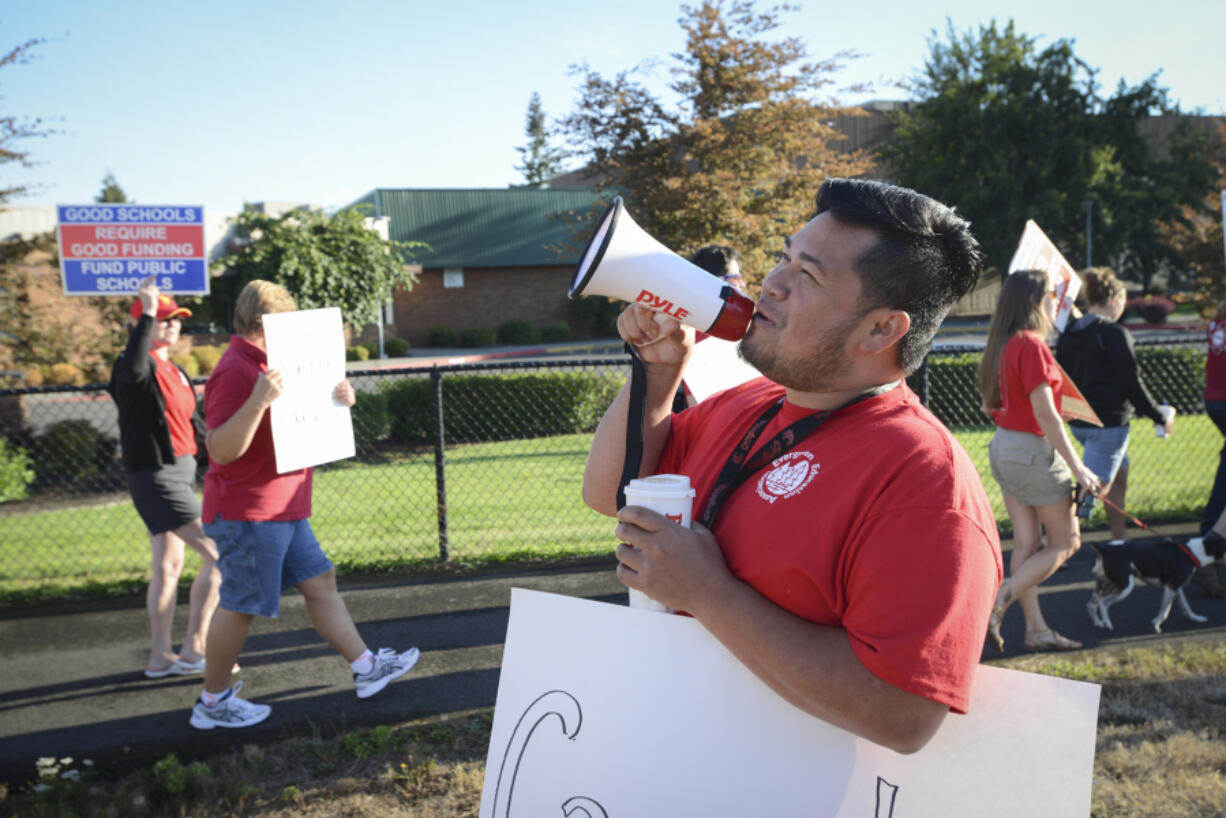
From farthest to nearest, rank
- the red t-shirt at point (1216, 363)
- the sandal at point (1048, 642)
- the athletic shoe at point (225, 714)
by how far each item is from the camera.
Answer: the red t-shirt at point (1216, 363) < the sandal at point (1048, 642) < the athletic shoe at point (225, 714)

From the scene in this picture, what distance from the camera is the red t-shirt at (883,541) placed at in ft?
3.92

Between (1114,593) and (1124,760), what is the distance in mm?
1846

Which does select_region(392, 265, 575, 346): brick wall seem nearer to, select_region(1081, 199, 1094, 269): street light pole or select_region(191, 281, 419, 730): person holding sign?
select_region(1081, 199, 1094, 269): street light pole

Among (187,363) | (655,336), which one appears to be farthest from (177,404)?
(187,363)

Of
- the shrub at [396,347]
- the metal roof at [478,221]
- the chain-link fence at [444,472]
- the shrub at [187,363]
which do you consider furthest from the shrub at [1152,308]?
the shrub at [187,363]

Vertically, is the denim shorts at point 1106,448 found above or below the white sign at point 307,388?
below

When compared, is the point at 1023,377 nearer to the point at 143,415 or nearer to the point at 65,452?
the point at 143,415

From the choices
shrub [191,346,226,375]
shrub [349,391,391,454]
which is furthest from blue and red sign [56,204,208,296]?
shrub [191,346,226,375]

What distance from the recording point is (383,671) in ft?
14.4

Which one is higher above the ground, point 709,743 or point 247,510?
point 709,743

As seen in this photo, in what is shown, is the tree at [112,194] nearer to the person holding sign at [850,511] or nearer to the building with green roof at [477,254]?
the building with green roof at [477,254]

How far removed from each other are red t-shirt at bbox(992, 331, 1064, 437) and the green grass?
302cm

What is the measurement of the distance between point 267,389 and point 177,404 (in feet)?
4.14

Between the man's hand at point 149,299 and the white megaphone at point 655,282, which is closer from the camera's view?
the white megaphone at point 655,282
